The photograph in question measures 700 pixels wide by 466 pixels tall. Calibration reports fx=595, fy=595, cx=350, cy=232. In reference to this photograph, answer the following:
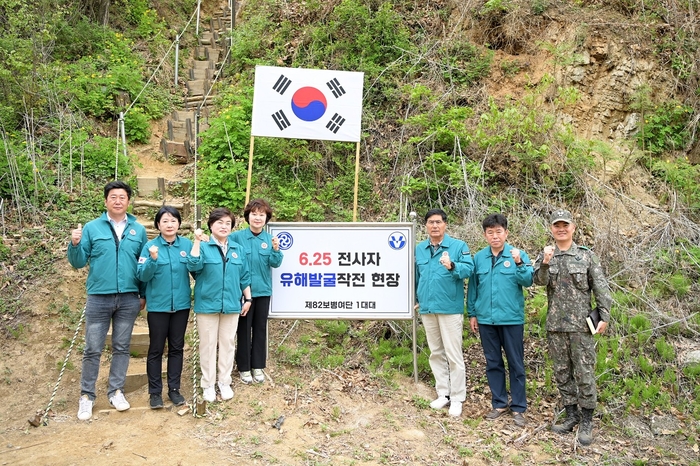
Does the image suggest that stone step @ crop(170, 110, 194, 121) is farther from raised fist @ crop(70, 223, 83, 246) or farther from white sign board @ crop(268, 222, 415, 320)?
raised fist @ crop(70, 223, 83, 246)

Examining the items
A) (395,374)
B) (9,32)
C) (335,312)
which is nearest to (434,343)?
(395,374)

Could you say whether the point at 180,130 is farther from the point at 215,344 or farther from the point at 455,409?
the point at 455,409

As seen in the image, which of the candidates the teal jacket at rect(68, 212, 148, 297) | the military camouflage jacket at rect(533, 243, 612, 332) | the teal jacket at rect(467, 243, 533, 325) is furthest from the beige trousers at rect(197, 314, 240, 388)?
the military camouflage jacket at rect(533, 243, 612, 332)

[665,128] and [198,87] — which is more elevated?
[198,87]

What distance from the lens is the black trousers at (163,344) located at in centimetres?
525

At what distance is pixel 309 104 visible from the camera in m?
6.83

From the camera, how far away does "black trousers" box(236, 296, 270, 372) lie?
5.73 meters

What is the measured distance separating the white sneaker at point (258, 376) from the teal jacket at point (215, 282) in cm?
76

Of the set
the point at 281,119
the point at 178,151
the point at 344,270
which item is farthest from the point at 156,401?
the point at 178,151

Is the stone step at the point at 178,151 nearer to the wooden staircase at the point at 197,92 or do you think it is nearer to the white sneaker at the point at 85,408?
the wooden staircase at the point at 197,92

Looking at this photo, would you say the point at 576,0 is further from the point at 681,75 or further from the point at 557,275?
the point at 557,275

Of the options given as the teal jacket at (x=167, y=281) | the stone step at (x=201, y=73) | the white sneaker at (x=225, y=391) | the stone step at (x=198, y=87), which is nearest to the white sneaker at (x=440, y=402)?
the white sneaker at (x=225, y=391)

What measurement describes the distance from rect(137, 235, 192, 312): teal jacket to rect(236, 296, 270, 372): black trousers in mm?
659

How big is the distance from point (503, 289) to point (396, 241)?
1192mm
